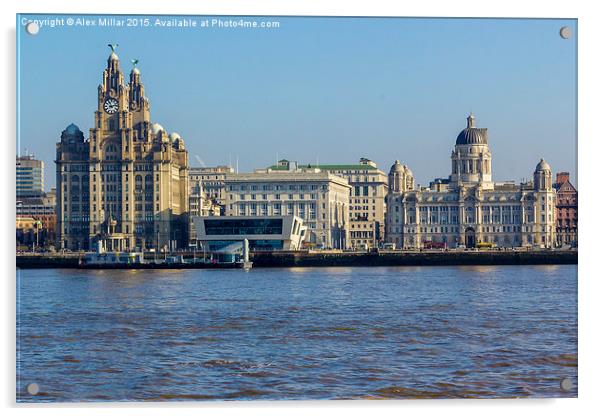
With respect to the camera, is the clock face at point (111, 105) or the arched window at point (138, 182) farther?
the arched window at point (138, 182)

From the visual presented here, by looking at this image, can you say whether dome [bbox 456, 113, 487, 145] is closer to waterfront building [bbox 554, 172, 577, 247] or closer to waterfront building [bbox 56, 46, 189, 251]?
waterfront building [bbox 554, 172, 577, 247]

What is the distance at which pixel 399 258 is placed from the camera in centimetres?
5697

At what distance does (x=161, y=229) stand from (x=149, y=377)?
173ft

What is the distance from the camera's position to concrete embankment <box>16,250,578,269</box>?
53166mm

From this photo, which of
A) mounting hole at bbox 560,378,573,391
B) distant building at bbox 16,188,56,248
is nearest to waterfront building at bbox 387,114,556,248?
distant building at bbox 16,188,56,248

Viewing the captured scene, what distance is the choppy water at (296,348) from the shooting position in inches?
480

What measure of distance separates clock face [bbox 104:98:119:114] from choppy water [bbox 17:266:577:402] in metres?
39.7

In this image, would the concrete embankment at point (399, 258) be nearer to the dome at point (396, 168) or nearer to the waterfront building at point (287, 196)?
the waterfront building at point (287, 196)

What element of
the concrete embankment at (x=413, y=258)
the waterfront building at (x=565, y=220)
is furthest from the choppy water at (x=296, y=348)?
the waterfront building at (x=565, y=220)

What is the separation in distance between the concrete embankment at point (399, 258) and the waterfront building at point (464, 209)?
49.7 feet

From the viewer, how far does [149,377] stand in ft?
42.3

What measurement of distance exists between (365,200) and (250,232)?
2481 centimetres
